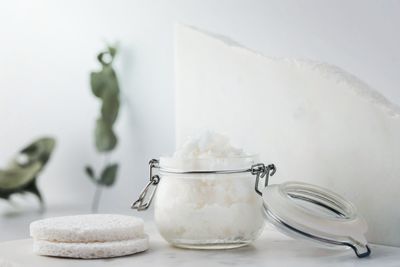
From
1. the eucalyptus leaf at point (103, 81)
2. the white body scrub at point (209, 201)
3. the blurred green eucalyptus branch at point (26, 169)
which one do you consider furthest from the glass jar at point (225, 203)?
the blurred green eucalyptus branch at point (26, 169)

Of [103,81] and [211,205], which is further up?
[103,81]

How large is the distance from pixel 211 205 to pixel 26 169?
46.9 inches

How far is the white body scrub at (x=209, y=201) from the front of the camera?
81cm

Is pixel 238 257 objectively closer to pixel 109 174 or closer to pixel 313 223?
pixel 313 223

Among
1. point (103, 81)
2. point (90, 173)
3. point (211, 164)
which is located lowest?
point (90, 173)

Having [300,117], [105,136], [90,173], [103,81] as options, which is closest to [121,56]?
[103,81]

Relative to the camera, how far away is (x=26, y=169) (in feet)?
6.28

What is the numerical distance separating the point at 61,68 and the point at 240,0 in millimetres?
787

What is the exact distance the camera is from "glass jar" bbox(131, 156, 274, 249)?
810mm

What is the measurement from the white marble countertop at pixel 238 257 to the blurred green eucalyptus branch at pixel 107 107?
934 mm

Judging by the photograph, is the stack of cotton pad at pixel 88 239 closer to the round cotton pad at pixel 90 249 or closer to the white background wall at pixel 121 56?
the round cotton pad at pixel 90 249

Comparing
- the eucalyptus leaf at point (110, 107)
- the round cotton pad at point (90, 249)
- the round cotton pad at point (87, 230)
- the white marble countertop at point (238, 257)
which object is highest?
the eucalyptus leaf at point (110, 107)

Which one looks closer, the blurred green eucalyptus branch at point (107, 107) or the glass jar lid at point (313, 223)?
the glass jar lid at point (313, 223)

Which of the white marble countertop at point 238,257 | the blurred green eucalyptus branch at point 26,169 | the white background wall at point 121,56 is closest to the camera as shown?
the white marble countertop at point 238,257
